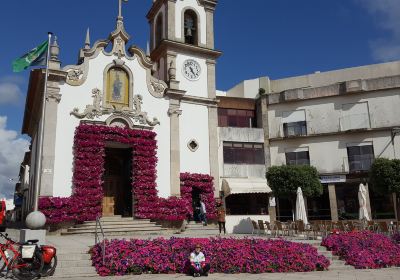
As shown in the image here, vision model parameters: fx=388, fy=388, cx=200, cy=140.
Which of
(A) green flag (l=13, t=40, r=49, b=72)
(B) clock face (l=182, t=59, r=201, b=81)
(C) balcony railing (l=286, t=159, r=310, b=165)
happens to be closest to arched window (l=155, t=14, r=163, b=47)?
(B) clock face (l=182, t=59, r=201, b=81)

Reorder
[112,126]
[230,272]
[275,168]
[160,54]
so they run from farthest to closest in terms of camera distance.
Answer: [275,168] < [160,54] < [112,126] < [230,272]

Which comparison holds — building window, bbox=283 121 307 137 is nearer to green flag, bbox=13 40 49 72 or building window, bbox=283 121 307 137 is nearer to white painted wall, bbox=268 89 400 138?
white painted wall, bbox=268 89 400 138

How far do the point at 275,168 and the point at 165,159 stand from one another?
39.9 feet

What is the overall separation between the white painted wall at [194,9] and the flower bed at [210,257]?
17.5 metres

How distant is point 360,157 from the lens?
107 feet

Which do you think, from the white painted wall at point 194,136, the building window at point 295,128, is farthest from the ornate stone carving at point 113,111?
the building window at point 295,128

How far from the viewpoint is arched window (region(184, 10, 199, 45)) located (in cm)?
2708

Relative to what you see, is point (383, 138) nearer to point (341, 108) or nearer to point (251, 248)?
point (341, 108)

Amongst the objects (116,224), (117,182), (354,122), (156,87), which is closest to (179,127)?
(156,87)

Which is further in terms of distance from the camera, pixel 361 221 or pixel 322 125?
pixel 322 125

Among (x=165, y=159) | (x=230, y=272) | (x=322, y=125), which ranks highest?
(x=322, y=125)

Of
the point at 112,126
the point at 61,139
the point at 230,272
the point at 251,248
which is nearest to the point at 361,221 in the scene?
the point at 251,248

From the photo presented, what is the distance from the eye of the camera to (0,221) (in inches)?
468

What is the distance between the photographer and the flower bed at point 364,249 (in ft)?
42.3
